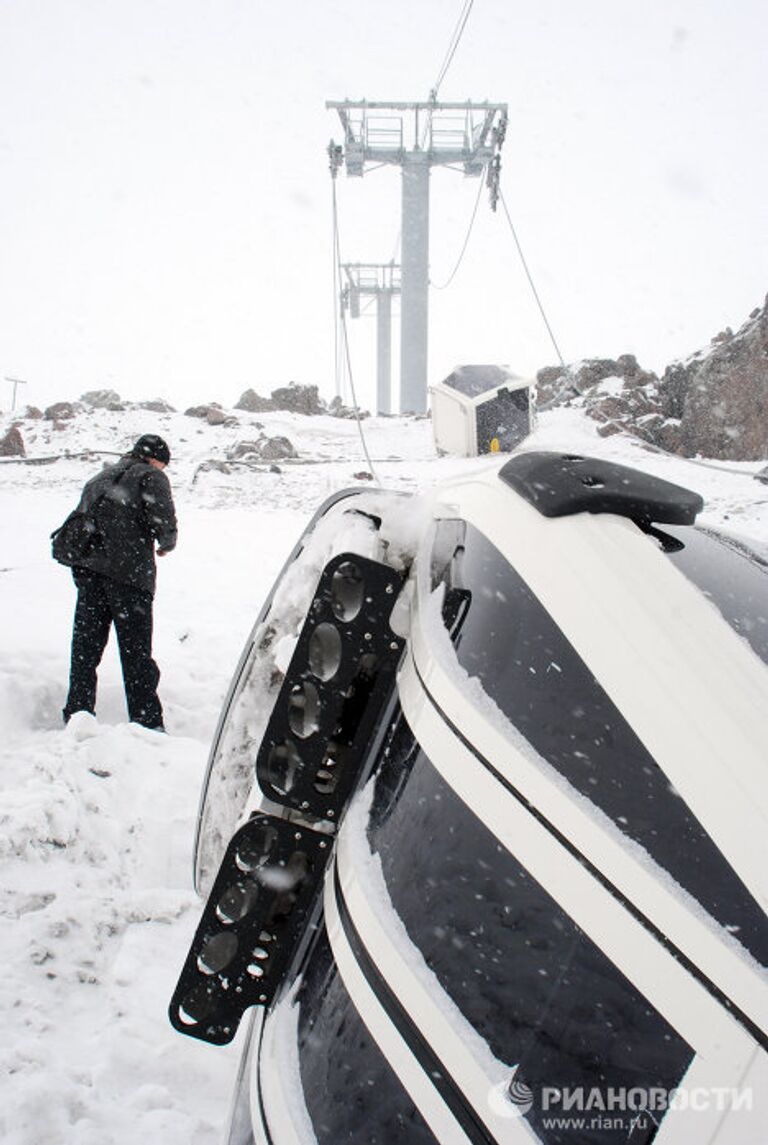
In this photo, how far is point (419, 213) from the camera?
28.5 meters

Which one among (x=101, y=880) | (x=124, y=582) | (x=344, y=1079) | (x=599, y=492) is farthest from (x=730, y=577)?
(x=124, y=582)

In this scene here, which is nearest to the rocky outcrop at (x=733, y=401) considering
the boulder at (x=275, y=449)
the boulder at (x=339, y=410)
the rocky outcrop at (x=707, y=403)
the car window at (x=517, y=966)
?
the rocky outcrop at (x=707, y=403)

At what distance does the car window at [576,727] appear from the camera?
2.79 feet

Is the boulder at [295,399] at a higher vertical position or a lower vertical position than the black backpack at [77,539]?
higher

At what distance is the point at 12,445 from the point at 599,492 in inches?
811

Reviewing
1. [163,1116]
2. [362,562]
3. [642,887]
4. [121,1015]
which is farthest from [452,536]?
[121,1015]

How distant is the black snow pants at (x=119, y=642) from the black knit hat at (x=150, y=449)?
69cm

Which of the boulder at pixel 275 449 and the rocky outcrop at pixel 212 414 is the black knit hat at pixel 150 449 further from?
the rocky outcrop at pixel 212 414

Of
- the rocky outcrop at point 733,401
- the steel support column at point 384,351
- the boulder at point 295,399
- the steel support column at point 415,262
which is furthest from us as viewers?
the steel support column at point 384,351

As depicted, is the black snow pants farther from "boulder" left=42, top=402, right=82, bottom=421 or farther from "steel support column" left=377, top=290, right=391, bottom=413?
"steel support column" left=377, top=290, right=391, bottom=413

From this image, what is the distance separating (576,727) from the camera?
100cm

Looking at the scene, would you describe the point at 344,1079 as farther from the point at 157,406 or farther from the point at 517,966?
the point at 157,406

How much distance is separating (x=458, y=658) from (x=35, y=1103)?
4.87 ft

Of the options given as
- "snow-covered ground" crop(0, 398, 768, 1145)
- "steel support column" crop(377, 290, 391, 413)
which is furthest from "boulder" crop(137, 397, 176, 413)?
"snow-covered ground" crop(0, 398, 768, 1145)
